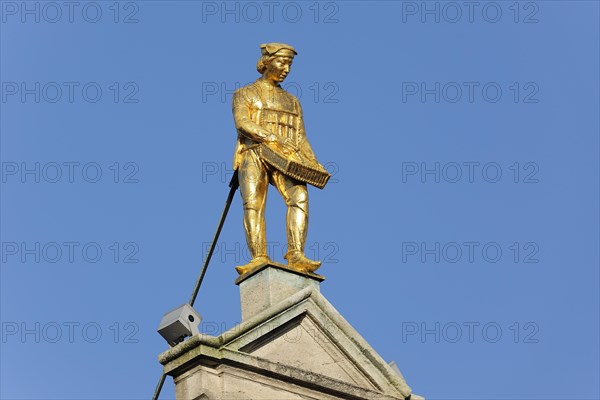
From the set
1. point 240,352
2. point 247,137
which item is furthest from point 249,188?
point 240,352

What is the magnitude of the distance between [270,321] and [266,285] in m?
0.77

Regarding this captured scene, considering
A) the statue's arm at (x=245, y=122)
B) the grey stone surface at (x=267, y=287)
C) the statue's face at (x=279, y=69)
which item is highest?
the statue's face at (x=279, y=69)

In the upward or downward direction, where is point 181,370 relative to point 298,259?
downward

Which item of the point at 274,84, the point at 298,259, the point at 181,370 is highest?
the point at 274,84

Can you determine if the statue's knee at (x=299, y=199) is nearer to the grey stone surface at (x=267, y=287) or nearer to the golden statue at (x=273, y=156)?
the golden statue at (x=273, y=156)

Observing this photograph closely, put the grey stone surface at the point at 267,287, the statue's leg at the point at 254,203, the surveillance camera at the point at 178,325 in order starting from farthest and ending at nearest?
the statue's leg at the point at 254,203
the grey stone surface at the point at 267,287
the surveillance camera at the point at 178,325

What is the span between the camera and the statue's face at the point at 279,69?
40.4 m

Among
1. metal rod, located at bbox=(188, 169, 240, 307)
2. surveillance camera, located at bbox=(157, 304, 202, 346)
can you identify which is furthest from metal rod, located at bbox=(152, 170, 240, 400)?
surveillance camera, located at bbox=(157, 304, 202, 346)

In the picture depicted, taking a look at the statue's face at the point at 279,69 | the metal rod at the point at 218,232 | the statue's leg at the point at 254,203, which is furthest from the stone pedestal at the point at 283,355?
the statue's face at the point at 279,69

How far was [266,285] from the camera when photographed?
1511 inches

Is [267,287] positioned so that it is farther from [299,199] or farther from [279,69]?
[279,69]

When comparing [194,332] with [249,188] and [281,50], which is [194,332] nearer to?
[249,188]

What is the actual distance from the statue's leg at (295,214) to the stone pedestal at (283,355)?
1.77ft

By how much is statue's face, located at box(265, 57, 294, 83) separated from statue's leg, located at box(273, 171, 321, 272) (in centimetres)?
184
